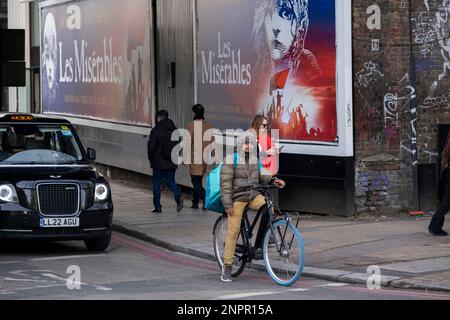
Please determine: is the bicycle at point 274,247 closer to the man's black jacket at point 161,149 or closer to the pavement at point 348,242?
the pavement at point 348,242

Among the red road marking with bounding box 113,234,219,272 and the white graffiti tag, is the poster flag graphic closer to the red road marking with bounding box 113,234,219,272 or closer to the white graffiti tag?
the white graffiti tag

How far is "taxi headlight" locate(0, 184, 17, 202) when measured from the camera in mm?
13820

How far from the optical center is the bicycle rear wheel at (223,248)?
12234 millimetres

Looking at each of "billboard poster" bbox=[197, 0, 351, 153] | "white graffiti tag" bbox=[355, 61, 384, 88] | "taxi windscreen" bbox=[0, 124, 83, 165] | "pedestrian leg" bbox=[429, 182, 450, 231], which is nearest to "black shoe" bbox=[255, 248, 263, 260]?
"pedestrian leg" bbox=[429, 182, 450, 231]

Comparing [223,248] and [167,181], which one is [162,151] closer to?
[167,181]

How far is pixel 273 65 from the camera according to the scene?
18.3m

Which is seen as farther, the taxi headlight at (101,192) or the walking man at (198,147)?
the walking man at (198,147)

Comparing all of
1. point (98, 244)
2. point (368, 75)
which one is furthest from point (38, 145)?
point (368, 75)

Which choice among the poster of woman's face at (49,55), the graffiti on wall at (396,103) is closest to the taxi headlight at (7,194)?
the graffiti on wall at (396,103)

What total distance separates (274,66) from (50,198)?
5.72 meters

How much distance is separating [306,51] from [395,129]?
1891 mm

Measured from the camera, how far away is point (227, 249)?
12102 millimetres

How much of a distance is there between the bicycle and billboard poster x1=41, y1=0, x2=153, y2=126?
11.8 m

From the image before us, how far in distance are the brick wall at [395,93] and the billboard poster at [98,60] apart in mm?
7641
